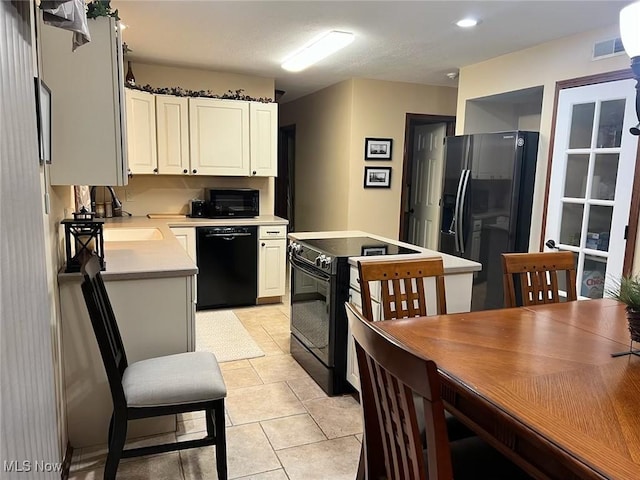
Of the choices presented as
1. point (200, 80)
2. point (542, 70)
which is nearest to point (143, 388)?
point (542, 70)

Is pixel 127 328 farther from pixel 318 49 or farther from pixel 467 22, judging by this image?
pixel 467 22

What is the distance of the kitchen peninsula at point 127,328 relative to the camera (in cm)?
219

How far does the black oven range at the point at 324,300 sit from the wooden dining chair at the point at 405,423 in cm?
136

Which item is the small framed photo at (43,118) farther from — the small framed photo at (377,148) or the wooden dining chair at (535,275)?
the small framed photo at (377,148)

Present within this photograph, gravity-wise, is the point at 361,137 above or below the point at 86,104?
above

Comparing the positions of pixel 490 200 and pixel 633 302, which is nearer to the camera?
pixel 633 302

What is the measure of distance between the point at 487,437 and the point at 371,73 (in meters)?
4.23

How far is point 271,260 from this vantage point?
15.6 ft

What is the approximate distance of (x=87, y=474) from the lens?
2090mm

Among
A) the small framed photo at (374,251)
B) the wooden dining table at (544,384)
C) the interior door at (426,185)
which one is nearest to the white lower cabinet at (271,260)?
the small framed photo at (374,251)

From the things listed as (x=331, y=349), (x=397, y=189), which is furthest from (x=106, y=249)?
(x=397, y=189)

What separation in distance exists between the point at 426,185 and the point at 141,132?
11.0ft

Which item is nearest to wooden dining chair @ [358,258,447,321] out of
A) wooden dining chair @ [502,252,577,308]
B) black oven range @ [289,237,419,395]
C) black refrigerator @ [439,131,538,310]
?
wooden dining chair @ [502,252,577,308]

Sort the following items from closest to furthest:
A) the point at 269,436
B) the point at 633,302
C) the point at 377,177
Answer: the point at 633,302 → the point at 269,436 → the point at 377,177
